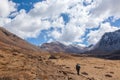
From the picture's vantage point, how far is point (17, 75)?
33844 mm

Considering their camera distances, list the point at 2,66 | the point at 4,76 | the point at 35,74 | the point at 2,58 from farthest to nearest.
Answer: the point at 2,58
the point at 2,66
the point at 35,74
the point at 4,76

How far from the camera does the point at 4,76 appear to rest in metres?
33.4

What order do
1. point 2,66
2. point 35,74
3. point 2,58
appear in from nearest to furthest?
1. point 35,74
2. point 2,66
3. point 2,58

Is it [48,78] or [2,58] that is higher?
[2,58]

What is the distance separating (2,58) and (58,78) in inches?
472

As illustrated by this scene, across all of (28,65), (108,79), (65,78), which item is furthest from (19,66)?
(108,79)

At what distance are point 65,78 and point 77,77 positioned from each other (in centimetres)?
327

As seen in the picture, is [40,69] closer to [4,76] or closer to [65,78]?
[65,78]

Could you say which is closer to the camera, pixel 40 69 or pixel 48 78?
pixel 48 78

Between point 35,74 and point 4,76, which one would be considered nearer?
point 4,76

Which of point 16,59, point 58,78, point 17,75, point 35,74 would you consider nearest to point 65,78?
point 58,78

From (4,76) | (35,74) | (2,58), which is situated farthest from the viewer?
(2,58)

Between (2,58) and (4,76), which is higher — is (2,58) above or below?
above

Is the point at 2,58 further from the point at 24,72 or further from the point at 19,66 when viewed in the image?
the point at 24,72
